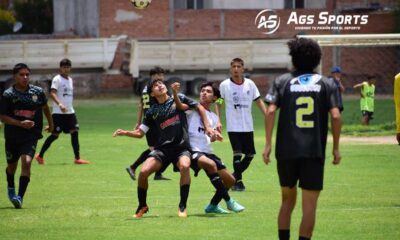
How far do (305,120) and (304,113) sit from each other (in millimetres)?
67

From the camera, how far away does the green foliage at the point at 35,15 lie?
60.9 m

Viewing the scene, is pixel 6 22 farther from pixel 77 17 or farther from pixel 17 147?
pixel 17 147

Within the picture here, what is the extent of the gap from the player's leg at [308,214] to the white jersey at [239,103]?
677 centimetres

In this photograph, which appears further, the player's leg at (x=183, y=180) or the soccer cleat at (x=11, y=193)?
the soccer cleat at (x=11, y=193)

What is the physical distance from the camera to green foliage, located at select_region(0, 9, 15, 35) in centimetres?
6028

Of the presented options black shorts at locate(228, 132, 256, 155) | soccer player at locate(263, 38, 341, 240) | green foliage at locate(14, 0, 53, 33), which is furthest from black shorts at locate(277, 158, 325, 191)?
green foliage at locate(14, 0, 53, 33)

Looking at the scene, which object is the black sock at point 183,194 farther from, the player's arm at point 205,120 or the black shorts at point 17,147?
the black shorts at point 17,147

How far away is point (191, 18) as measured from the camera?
51.1m

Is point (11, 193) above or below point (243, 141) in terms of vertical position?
below

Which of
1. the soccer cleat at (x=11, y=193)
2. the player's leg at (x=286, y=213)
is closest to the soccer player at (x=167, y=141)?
the soccer cleat at (x=11, y=193)

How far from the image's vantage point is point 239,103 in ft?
54.0

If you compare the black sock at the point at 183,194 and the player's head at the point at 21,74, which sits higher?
the player's head at the point at 21,74

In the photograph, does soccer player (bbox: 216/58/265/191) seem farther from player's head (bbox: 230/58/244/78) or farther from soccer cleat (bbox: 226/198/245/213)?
soccer cleat (bbox: 226/198/245/213)

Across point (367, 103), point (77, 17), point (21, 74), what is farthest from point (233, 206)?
point (77, 17)
